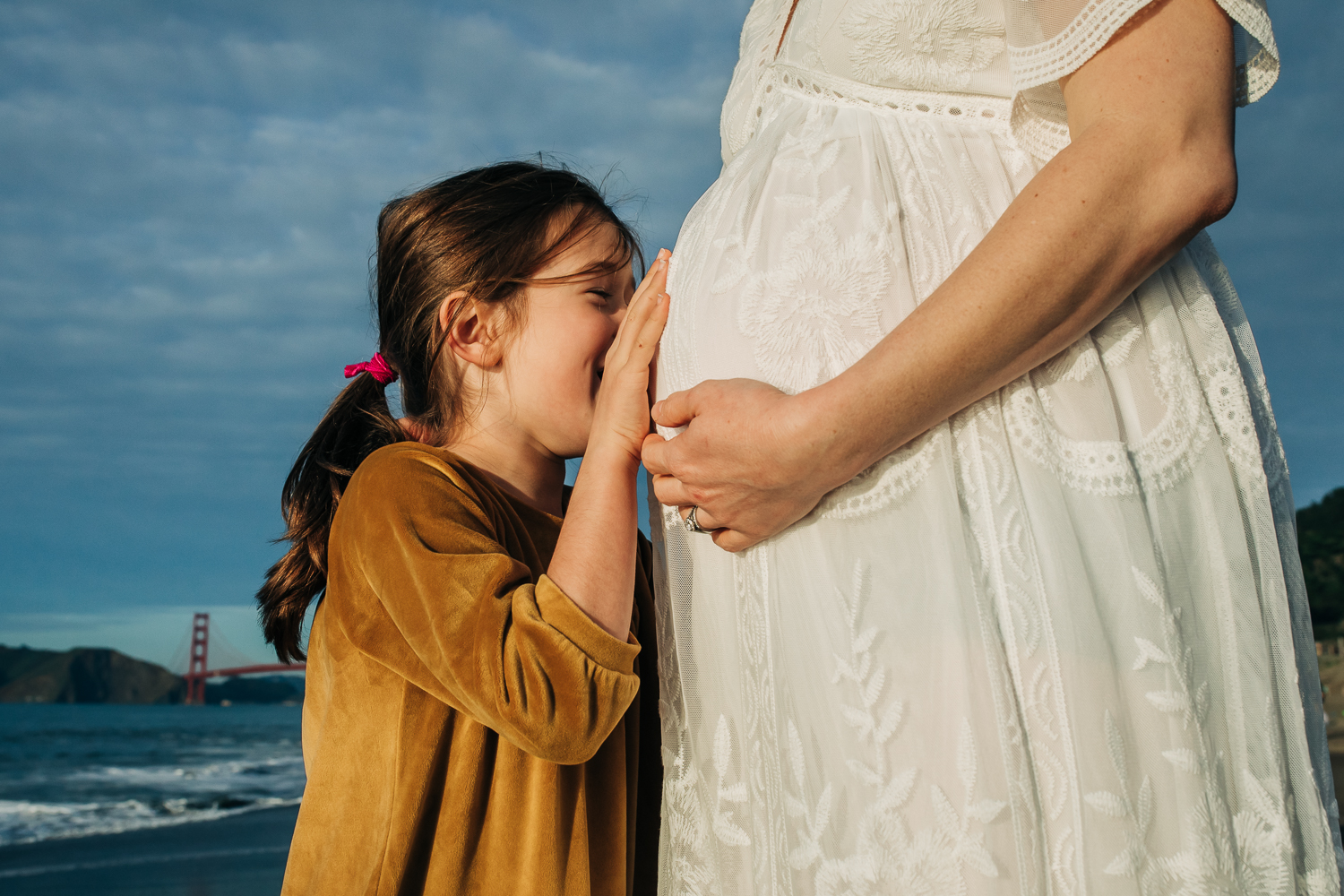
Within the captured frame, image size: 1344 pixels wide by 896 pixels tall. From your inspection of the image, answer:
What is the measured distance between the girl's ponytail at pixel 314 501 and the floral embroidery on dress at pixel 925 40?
1.23 metres

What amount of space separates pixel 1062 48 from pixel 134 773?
17.9 m

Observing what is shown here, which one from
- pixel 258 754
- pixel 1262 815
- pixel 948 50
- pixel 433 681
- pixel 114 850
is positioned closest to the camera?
pixel 1262 815

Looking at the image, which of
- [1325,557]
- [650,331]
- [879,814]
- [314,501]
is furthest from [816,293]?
[1325,557]

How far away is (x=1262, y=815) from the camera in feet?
2.69

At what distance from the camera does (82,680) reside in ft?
140

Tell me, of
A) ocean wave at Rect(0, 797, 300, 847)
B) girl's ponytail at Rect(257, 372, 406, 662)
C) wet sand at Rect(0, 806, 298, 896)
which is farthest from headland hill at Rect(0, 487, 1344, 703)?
girl's ponytail at Rect(257, 372, 406, 662)

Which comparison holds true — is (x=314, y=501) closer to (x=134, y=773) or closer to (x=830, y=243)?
(x=830, y=243)

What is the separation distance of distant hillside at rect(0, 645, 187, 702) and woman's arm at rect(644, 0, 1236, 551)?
50009 millimetres

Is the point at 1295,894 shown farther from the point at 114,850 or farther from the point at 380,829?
the point at 114,850

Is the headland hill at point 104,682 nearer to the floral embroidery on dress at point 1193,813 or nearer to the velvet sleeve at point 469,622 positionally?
the velvet sleeve at point 469,622

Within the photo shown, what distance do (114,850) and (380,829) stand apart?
8879 millimetres

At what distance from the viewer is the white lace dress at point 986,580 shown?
31.9 inches

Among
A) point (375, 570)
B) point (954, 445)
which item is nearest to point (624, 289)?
point (375, 570)

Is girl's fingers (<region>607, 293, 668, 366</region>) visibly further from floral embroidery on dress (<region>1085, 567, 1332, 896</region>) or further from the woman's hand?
floral embroidery on dress (<region>1085, 567, 1332, 896</region>)
